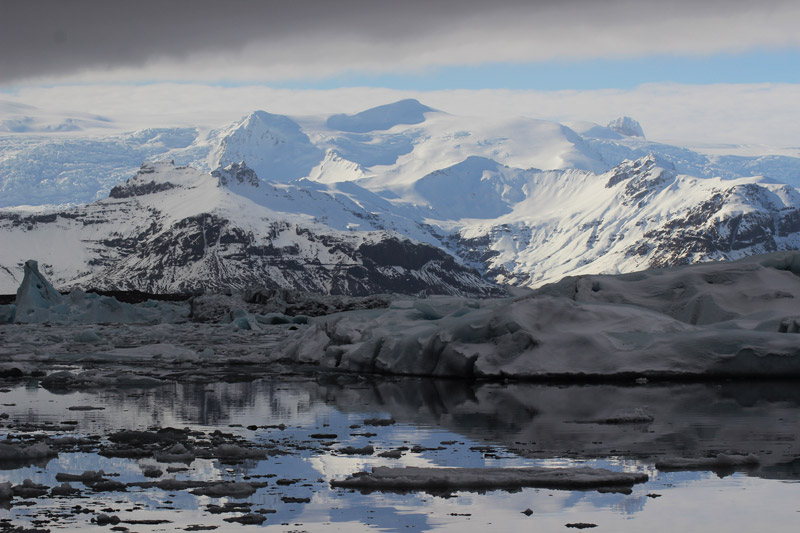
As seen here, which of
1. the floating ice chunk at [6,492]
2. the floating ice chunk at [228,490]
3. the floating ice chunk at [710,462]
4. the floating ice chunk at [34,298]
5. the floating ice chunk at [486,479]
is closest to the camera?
the floating ice chunk at [6,492]

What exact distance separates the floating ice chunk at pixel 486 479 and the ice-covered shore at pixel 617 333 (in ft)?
33.2

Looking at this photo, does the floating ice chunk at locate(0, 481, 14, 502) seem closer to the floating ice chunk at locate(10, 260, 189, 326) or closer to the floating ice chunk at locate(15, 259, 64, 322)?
the floating ice chunk at locate(10, 260, 189, 326)

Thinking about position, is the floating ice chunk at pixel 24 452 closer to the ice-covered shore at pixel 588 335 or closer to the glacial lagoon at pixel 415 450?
the glacial lagoon at pixel 415 450

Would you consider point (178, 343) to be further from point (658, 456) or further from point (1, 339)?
point (658, 456)

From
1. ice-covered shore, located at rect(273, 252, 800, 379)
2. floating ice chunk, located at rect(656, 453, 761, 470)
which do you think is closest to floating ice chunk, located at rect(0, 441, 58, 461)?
floating ice chunk, located at rect(656, 453, 761, 470)

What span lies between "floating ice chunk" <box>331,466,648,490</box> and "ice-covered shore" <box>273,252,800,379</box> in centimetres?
1012

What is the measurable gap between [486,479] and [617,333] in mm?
11767

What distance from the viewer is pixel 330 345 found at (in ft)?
98.2

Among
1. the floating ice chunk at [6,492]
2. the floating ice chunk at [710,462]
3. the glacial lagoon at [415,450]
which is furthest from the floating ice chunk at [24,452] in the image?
the floating ice chunk at [710,462]

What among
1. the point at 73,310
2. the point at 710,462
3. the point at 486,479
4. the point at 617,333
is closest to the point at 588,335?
the point at 617,333

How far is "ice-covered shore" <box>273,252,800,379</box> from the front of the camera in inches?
864

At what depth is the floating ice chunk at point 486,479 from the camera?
38.4 ft

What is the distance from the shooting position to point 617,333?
2302cm

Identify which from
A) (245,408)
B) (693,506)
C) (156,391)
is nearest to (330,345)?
(156,391)
